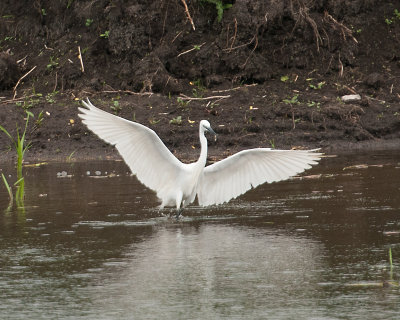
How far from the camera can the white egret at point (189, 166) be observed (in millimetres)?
9281

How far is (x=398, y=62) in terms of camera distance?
16.9m

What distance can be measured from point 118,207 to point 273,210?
1.75 metres

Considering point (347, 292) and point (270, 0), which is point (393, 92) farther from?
point (347, 292)

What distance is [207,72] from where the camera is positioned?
54.6ft

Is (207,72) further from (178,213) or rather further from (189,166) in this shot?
(178,213)

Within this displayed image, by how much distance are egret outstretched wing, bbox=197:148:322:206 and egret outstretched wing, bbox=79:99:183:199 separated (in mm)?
405

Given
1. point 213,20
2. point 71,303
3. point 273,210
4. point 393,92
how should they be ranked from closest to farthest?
point 71,303
point 273,210
point 393,92
point 213,20

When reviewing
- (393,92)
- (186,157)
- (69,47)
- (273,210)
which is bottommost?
(273,210)

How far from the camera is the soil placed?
1467cm

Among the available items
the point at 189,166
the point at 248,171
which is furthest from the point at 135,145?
the point at 248,171

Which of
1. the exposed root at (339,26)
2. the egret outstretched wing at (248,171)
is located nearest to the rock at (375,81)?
the exposed root at (339,26)

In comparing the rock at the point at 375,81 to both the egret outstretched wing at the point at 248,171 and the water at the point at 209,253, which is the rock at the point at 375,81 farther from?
the egret outstretched wing at the point at 248,171

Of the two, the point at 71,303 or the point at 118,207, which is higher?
the point at 118,207

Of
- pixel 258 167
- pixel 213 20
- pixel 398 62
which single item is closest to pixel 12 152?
pixel 213 20
